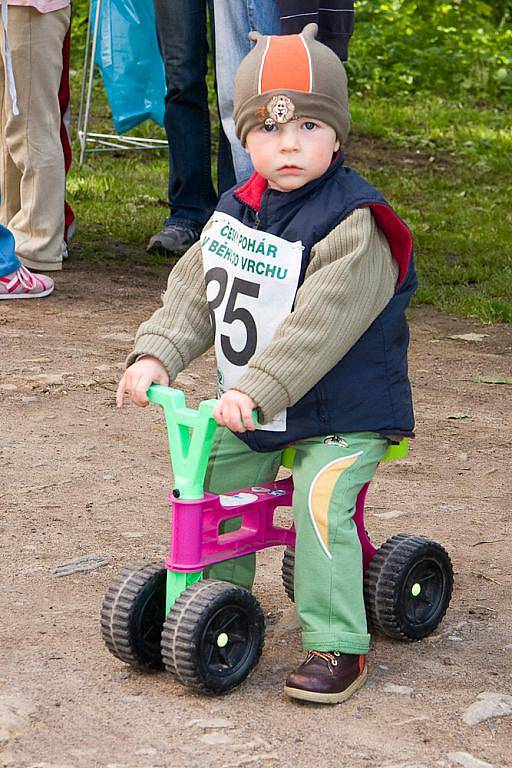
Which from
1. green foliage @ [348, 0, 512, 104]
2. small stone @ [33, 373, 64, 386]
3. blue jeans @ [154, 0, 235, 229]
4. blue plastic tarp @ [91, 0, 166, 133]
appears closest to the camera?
small stone @ [33, 373, 64, 386]

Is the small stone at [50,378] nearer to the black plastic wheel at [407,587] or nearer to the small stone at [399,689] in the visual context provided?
the black plastic wheel at [407,587]

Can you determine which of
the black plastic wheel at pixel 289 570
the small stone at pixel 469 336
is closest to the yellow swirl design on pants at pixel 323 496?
the black plastic wheel at pixel 289 570

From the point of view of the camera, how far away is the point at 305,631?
2584mm

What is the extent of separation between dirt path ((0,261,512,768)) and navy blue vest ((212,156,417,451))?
0.51 metres

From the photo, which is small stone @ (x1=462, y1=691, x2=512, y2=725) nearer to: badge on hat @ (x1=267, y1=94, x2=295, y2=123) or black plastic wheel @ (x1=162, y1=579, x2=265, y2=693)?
black plastic wheel @ (x1=162, y1=579, x2=265, y2=693)

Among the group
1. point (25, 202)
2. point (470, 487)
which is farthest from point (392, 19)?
point (470, 487)

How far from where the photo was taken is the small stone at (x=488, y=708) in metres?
2.47

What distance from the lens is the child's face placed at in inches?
101

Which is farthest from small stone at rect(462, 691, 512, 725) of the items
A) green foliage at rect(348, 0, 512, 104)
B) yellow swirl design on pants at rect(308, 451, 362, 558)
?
green foliage at rect(348, 0, 512, 104)

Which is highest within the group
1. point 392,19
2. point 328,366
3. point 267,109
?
point 267,109

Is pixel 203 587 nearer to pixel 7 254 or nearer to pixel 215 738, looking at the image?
pixel 215 738

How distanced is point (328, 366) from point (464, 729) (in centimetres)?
71

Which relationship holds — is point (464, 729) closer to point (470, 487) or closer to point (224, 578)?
point (224, 578)

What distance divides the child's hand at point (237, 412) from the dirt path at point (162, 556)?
0.54m
